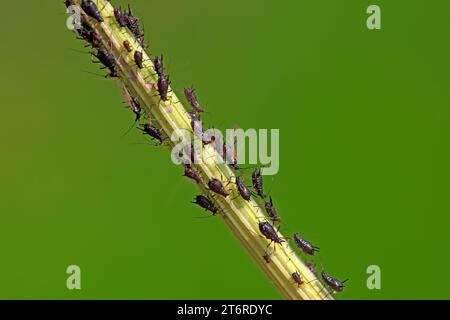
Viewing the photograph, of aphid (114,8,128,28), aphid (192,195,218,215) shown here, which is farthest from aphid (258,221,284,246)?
aphid (114,8,128,28)

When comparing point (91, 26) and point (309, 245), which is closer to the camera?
point (91, 26)

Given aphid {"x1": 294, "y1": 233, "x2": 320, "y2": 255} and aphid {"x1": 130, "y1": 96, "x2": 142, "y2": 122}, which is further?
aphid {"x1": 294, "y1": 233, "x2": 320, "y2": 255}

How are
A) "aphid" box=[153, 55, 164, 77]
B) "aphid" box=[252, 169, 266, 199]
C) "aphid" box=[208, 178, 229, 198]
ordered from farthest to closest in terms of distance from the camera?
1. "aphid" box=[252, 169, 266, 199]
2. "aphid" box=[153, 55, 164, 77]
3. "aphid" box=[208, 178, 229, 198]

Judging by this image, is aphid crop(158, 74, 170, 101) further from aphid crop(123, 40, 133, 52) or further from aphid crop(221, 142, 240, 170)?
aphid crop(221, 142, 240, 170)

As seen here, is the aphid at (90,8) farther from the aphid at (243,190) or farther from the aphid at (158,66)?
the aphid at (243,190)

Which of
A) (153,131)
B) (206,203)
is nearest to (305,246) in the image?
(206,203)

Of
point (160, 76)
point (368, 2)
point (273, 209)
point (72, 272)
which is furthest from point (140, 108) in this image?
point (368, 2)
